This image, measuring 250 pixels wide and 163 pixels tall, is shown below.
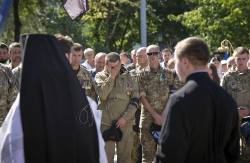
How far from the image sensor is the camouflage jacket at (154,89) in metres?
9.28

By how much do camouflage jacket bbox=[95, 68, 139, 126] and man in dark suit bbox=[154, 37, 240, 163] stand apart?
4612mm

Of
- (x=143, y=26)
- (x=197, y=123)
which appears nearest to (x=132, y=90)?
(x=197, y=123)

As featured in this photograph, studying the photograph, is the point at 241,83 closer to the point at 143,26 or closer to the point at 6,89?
the point at 6,89

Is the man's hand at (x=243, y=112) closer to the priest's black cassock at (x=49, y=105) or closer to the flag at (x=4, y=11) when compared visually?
the flag at (x=4, y=11)

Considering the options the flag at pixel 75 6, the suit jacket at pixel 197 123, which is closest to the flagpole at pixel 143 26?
the flag at pixel 75 6

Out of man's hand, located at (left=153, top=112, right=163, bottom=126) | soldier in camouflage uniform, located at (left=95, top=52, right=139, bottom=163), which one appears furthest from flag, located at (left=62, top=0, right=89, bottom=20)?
man's hand, located at (left=153, top=112, right=163, bottom=126)

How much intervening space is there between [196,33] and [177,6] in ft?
34.7

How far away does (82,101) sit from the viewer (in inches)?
167

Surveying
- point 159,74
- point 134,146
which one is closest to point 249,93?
point 159,74

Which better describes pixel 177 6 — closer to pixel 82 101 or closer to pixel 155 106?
pixel 155 106

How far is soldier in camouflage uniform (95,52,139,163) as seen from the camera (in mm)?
8773

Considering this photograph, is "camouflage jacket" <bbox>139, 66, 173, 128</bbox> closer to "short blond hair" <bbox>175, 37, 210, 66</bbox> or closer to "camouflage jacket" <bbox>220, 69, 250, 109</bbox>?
"camouflage jacket" <bbox>220, 69, 250, 109</bbox>

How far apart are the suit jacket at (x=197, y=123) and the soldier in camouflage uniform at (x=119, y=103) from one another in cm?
455

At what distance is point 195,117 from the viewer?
4023 millimetres
